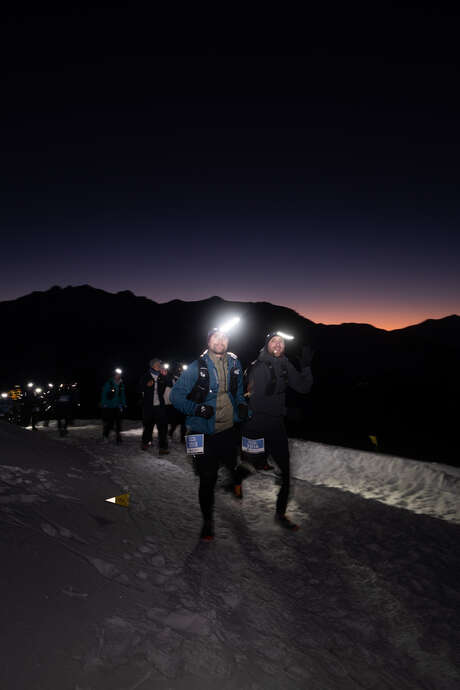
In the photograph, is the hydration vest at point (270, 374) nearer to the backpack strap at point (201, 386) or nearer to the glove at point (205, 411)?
the backpack strap at point (201, 386)

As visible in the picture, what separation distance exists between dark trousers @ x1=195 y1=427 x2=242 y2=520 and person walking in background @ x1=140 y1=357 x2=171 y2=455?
5281mm

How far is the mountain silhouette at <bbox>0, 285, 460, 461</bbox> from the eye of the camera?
92.2m

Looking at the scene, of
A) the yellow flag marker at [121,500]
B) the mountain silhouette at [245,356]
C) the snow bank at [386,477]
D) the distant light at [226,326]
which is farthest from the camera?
the mountain silhouette at [245,356]

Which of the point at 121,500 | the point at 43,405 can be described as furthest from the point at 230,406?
the point at 43,405

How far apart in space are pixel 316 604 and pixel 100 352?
157425 millimetres

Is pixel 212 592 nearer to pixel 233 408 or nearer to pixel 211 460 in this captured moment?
pixel 211 460

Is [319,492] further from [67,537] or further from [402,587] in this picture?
[67,537]

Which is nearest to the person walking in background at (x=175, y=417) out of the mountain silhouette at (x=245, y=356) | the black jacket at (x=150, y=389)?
the black jacket at (x=150, y=389)

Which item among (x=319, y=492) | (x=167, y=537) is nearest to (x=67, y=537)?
(x=167, y=537)

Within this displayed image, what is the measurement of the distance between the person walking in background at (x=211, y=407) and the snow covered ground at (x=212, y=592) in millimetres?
604

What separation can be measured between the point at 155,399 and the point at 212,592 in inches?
260

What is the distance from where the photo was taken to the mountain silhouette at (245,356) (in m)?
92.2

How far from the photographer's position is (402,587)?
12.6 feet

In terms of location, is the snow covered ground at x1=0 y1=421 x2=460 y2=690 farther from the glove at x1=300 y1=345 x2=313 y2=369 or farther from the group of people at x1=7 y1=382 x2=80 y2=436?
the group of people at x1=7 y1=382 x2=80 y2=436
